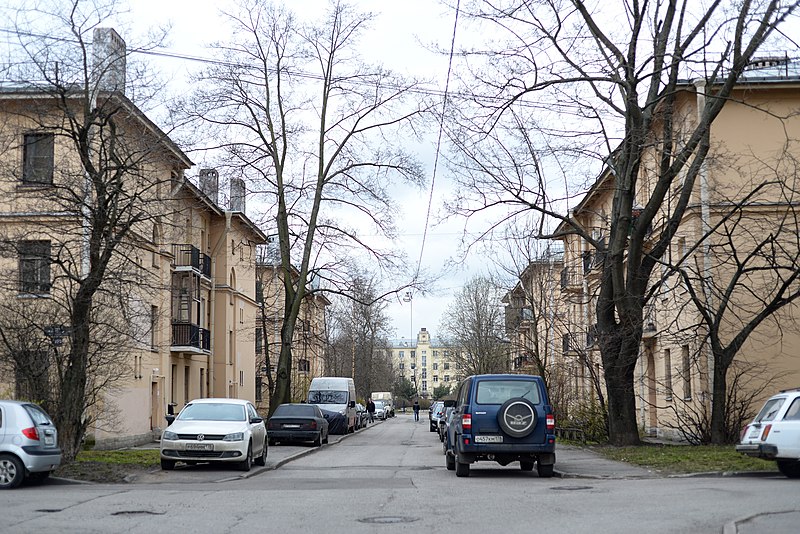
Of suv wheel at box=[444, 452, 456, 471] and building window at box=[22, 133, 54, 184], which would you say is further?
suv wheel at box=[444, 452, 456, 471]

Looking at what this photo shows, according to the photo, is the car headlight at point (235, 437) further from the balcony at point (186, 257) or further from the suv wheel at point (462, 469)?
the balcony at point (186, 257)

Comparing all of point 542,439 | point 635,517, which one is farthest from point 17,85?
point 635,517

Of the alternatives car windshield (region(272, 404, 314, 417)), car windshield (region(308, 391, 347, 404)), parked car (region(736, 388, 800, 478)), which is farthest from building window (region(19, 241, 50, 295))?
car windshield (region(308, 391, 347, 404))

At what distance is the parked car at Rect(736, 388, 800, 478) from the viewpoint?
50.9 ft

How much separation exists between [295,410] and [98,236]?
15934mm

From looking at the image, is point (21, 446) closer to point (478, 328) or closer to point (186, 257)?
point (186, 257)

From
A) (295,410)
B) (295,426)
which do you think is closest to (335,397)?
(295,410)

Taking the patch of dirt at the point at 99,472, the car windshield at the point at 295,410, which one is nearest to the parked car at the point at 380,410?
the car windshield at the point at 295,410

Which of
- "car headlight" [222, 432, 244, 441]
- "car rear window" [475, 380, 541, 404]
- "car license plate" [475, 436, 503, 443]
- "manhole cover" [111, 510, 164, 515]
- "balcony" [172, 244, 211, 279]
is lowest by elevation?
"manhole cover" [111, 510, 164, 515]

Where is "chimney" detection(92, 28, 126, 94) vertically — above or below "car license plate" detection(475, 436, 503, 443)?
above

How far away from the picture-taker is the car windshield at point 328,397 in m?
45.5

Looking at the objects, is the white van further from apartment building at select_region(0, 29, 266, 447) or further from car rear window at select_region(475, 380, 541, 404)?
car rear window at select_region(475, 380, 541, 404)

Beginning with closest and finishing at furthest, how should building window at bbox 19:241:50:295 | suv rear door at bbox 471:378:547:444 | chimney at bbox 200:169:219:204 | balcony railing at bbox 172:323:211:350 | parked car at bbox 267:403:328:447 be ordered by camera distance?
suv rear door at bbox 471:378:547:444 → building window at bbox 19:241:50:295 → chimney at bbox 200:169:219:204 → parked car at bbox 267:403:328:447 → balcony railing at bbox 172:323:211:350

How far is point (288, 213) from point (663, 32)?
1901cm
